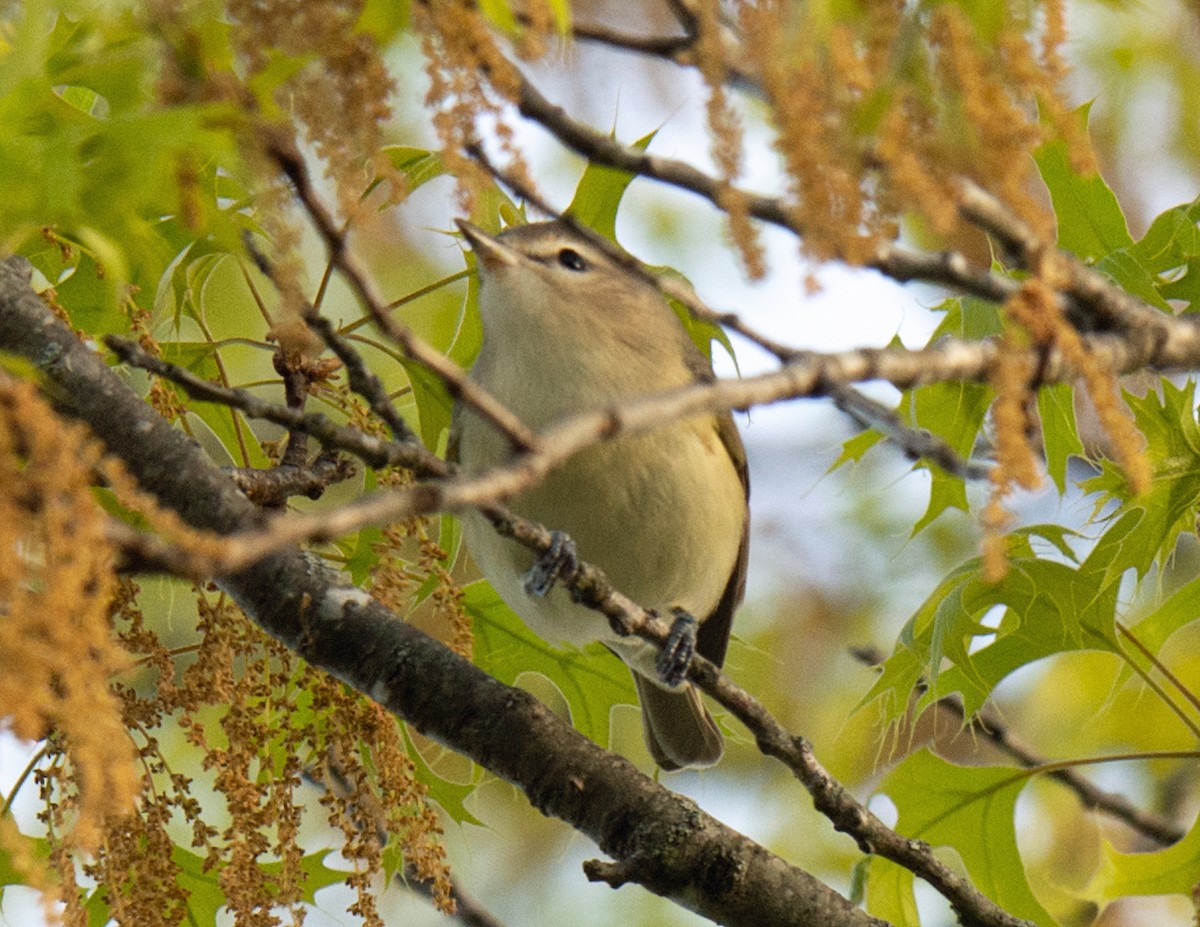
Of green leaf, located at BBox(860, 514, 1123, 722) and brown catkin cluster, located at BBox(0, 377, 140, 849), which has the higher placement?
green leaf, located at BBox(860, 514, 1123, 722)

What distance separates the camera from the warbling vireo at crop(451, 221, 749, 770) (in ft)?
12.4

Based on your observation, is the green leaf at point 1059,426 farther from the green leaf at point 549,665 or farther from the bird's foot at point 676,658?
the green leaf at point 549,665

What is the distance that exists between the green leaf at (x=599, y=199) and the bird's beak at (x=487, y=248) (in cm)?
22

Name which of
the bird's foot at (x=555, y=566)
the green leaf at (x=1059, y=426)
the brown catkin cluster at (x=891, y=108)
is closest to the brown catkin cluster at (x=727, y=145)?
the brown catkin cluster at (x=891, y=108)

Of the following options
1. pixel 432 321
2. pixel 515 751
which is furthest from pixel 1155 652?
pixel 432 321

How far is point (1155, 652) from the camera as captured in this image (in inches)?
145

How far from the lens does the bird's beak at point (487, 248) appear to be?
11.3ft

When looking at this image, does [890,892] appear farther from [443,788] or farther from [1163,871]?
[443,788]

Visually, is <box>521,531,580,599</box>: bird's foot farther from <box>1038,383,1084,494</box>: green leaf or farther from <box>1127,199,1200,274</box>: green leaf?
<box>1127,199,1200,274</box>: green leaf

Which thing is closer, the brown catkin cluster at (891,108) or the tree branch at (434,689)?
the brown catkin cluster at (891,108)

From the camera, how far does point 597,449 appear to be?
3.74m

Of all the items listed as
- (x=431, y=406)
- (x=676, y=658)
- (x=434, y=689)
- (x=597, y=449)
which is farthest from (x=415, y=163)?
(x=676, y=658)

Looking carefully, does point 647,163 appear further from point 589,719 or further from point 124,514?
point 589,719

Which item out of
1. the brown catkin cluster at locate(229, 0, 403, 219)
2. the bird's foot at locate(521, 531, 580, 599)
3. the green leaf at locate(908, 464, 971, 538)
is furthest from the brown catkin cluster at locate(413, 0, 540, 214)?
the green leaf at locate(908, 464, 971, 538)
